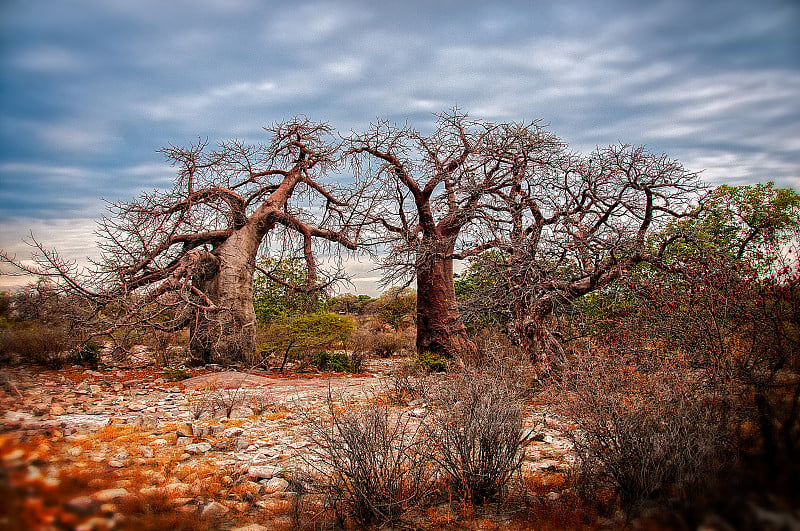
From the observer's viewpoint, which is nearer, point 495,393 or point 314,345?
point 495,393

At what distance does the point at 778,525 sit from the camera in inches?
28.8

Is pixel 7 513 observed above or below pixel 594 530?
above

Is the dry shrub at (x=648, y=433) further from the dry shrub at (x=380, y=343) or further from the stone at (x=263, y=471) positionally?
the dry shrub at (x=380, y=343)

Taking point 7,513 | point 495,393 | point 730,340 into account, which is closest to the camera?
point 7,513

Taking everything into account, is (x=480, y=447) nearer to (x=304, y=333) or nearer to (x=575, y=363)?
(x=575, y=363)

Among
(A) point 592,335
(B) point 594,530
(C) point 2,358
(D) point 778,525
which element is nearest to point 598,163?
(A) point 592,335

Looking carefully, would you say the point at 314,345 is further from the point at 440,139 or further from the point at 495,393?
the point at 495,393

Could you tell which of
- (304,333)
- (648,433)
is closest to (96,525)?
(648,433)

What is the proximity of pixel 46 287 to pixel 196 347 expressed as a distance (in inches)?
145

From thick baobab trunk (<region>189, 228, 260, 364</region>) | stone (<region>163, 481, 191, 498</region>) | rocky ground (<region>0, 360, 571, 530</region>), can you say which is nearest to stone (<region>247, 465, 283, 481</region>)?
rocky ground (<region>0, 360, 571, 530</region>)

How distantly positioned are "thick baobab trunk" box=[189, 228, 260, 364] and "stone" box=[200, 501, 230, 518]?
29.1 ft

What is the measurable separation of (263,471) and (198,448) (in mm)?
1015

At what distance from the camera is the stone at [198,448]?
15.5 feet

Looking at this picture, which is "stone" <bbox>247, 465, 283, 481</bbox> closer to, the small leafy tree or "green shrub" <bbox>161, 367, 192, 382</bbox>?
"green shrub" <bbox>161, 367, 192, 382</bbox>
